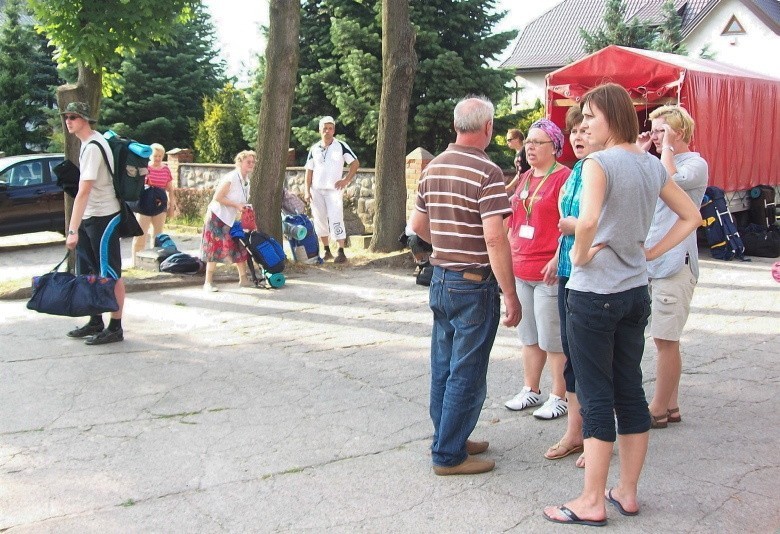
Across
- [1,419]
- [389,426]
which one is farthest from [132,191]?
[389,426]

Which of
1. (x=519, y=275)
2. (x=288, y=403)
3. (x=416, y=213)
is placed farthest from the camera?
(x=288, y=403)

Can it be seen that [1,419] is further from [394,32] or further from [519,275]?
[394,32]

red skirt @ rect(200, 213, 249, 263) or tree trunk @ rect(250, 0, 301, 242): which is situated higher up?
tree trunk @ rect(250, 0, 301, 242)

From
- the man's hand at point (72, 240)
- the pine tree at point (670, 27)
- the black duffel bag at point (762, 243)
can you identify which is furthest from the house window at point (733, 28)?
the man's hand at point (72, 240)

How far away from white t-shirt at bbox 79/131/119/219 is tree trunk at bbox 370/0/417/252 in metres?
5.84

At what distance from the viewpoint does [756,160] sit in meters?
16.3

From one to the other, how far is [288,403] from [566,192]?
262cm

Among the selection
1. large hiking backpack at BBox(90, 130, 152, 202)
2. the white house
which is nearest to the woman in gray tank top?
large hiking backpack at BBox(90, 130, 152, 202)

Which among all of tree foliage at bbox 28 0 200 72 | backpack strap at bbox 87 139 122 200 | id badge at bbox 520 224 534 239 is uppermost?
tree foliage at bbox 28 0 200 72

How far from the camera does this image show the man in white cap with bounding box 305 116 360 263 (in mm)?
12367

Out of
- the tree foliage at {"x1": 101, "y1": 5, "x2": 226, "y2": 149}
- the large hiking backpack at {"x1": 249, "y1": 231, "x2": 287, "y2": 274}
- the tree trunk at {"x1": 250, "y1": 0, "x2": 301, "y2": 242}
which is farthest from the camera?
the tree foliage at {"x1": 101, "y1": 5, "x2": 226, "y2": 149}

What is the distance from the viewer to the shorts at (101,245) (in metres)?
7.45

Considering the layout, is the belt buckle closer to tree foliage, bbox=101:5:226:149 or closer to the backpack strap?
the backpack strap

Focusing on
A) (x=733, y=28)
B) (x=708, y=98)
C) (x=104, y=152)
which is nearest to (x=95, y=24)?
(x=104, y=152)
